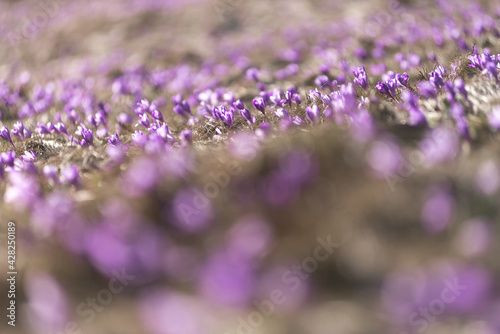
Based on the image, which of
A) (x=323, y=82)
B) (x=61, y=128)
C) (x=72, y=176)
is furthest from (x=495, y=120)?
(x=61, y=128)

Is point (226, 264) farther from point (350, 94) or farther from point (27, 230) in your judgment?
point (350, 94)

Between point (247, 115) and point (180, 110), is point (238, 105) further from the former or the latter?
point (180, 110)

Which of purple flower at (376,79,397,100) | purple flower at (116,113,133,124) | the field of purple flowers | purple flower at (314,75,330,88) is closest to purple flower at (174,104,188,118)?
purple flower at (116,113,133,124)

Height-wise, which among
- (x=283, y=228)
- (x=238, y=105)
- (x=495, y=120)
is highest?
(x=495, y=120)

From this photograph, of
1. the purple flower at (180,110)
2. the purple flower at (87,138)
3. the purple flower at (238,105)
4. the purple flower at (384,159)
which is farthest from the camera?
the purple flower at (180,110)

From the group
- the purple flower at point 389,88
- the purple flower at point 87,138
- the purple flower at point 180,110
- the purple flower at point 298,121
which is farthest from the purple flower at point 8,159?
the purple flower at point 389,88

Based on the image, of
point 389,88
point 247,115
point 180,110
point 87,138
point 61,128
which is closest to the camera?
point 389,88

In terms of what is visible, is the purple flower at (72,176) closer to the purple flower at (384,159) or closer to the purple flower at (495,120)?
the purple flower at (384,159)

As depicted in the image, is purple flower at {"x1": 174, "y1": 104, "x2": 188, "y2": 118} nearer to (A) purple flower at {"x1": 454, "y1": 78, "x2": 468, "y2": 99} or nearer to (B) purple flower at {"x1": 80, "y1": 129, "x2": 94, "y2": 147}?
(B) purple flower at {"x1": 80, "y1": 129, "x2": 94, "y2": 147}

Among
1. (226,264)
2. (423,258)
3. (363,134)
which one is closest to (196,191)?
(226,264)

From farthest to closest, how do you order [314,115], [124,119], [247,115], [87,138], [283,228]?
[124,119]
[87,138]
[247,115]
[314,115]
[283,228]

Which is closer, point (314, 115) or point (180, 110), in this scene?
point (314, 115)
